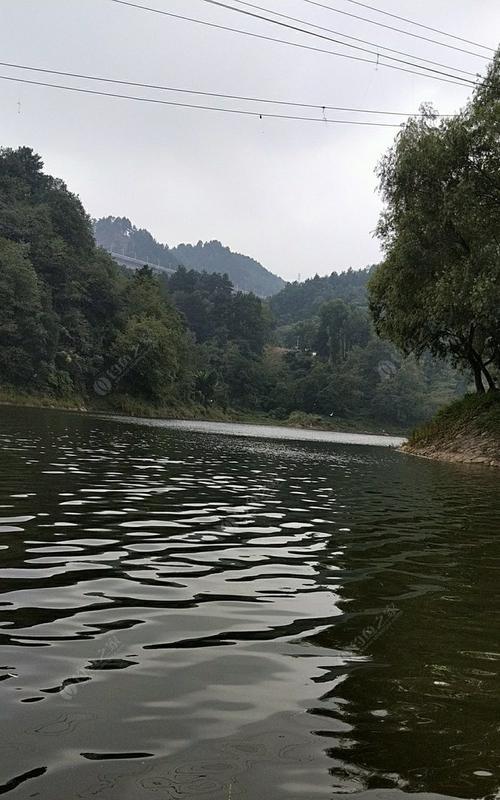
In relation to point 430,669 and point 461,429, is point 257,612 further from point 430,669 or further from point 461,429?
point 461,429

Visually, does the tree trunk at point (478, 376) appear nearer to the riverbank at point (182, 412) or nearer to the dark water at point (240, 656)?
the dark water at point (240, 656)

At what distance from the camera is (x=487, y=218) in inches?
1252

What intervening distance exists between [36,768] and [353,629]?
315 cm

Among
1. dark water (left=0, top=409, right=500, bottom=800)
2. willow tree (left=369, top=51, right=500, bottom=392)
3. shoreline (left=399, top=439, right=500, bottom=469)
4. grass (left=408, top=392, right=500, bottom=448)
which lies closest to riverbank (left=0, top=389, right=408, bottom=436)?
grass (left=408, top=392, right=500, bottom=448)

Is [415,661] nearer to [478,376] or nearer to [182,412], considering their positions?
[478,376]

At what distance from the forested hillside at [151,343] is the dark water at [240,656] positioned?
132 ft

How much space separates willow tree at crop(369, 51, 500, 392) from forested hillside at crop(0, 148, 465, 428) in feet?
35.7

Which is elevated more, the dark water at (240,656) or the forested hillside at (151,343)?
the forested hillside at (151,343)

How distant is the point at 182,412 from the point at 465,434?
7209cm

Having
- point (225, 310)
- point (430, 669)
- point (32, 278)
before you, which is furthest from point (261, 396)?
point (430, 669)

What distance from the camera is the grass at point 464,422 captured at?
117 feet

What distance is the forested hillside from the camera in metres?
80.8

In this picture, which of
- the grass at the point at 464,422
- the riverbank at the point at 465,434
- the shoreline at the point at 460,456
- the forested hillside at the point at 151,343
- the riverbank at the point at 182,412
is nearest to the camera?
the shoreline at the point at 460,456

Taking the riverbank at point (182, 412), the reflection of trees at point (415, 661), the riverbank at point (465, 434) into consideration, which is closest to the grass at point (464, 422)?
the riverbank at point (465, 434)
